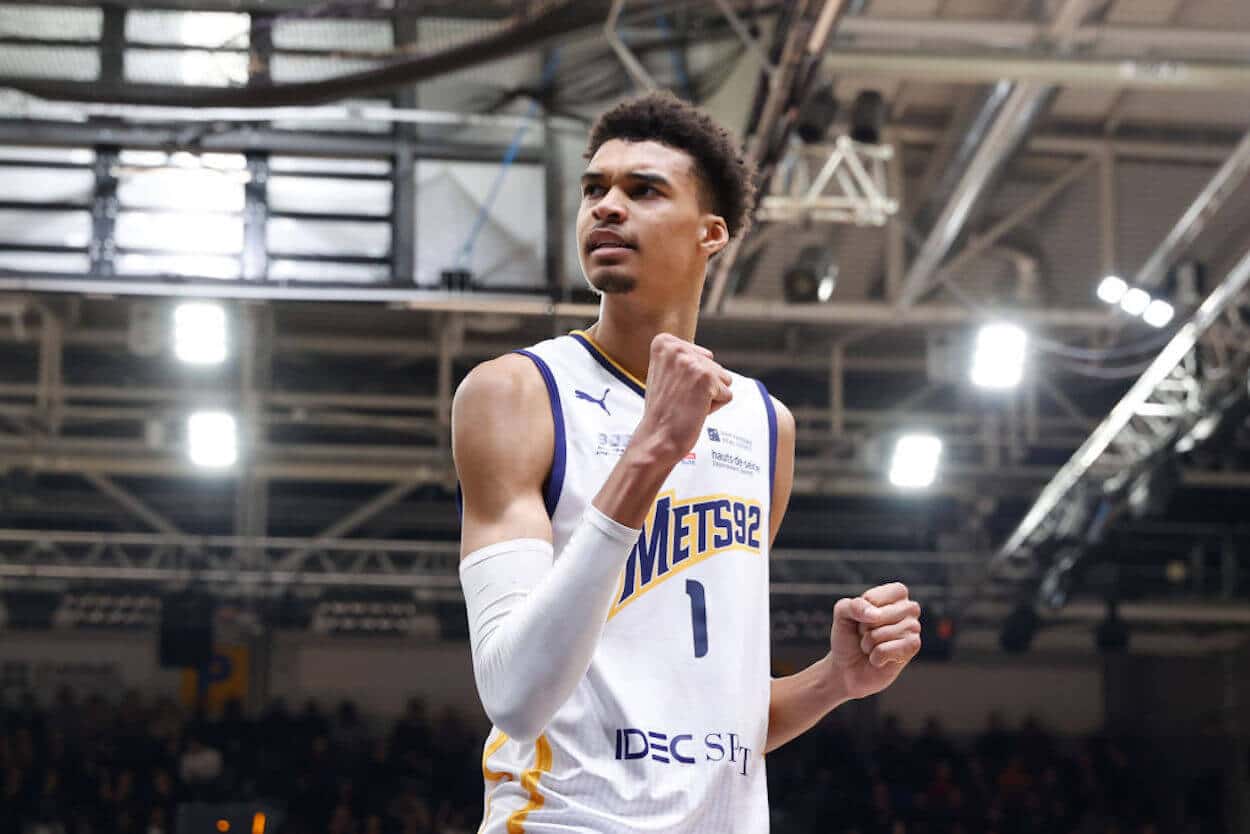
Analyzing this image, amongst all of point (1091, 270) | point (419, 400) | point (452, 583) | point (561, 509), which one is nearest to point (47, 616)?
point (452, 583)

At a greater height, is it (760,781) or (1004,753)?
(1004,753)

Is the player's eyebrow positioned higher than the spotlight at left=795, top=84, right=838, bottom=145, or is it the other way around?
the spotlight at left=795, top=84, right=838, bottom=145

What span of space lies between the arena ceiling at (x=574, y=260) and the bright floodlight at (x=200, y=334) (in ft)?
0.81

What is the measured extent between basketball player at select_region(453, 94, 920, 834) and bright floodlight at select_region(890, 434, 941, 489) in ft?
36.6

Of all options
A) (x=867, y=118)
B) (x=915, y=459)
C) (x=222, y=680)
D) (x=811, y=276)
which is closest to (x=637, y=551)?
(x=867, y=118)

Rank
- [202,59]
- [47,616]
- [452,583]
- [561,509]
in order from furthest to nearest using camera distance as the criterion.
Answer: [47,616] < [452,583] < [202,59] < [561,509]

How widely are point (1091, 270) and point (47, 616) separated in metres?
11.6

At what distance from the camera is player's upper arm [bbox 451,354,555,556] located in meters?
2.41

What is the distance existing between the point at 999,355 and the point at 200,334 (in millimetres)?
5327

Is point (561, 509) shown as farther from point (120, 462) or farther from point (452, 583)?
point (452, 583)

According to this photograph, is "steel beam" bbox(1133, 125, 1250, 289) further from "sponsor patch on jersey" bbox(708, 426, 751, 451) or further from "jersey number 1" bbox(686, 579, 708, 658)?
"jersey number 1" bbox(686, 579, 708, 658)

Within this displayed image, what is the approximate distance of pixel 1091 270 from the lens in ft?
44.9

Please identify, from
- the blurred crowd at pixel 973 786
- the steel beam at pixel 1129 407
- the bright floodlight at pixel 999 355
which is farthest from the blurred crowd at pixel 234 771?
the bright floodlight at pixel 999 355

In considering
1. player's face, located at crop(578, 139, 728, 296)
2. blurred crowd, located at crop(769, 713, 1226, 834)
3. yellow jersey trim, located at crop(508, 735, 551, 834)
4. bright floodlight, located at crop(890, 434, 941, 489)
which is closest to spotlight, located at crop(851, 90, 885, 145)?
bright floodlight, located at crop(890, 434, 941, 489)
